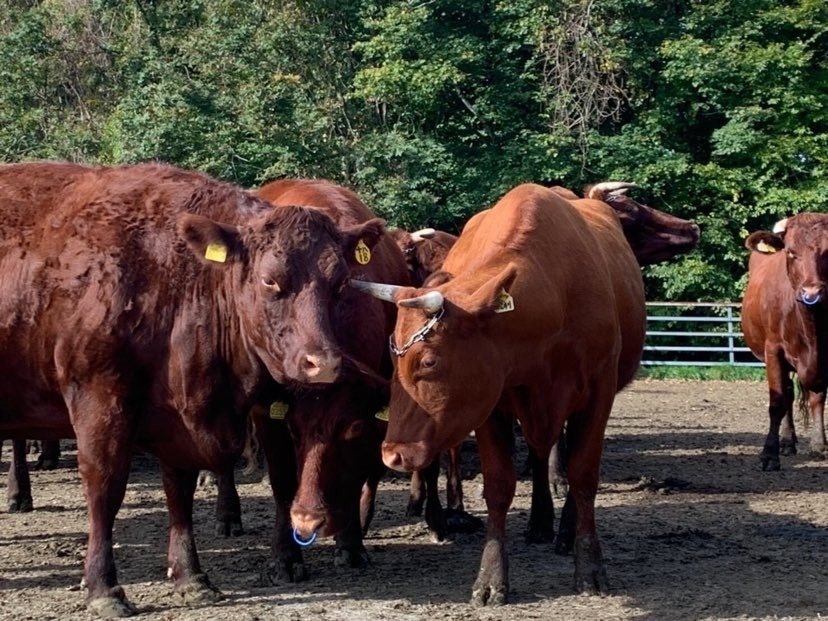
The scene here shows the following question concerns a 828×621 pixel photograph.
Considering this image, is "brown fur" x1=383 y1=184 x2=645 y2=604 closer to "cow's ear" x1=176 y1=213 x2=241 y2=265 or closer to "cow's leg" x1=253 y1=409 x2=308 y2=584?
"cow's ear" x1=176 y1=213 x2=241 y2=265

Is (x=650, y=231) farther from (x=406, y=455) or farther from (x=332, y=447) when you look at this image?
(x=406, y=455)

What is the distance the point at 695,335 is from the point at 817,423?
13.0 m

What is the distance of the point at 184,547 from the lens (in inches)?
253

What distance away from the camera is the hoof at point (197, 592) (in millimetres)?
6258

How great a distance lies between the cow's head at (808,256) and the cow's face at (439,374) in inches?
207

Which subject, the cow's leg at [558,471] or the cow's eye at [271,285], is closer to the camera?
the cow's eye at [271,285]

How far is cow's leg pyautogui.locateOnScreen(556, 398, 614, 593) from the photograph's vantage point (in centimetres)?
635

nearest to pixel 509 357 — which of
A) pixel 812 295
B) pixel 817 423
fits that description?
pixel 812 295

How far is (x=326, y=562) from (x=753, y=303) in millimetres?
7075

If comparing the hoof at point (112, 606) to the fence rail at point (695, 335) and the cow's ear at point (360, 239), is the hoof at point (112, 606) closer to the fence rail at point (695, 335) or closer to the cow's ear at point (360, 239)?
the cow's ear at point (360, 239)

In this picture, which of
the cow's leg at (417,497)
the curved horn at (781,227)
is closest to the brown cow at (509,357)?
the cow's leg at (417,497)

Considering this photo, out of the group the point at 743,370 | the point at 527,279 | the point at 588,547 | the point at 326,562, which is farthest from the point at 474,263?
the point at 743,370

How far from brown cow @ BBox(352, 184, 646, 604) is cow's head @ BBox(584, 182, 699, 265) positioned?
469 centimetres

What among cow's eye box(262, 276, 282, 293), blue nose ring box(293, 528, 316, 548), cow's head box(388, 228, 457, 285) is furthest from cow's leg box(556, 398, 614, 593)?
cow's head box(388, 228, 457, 285)
